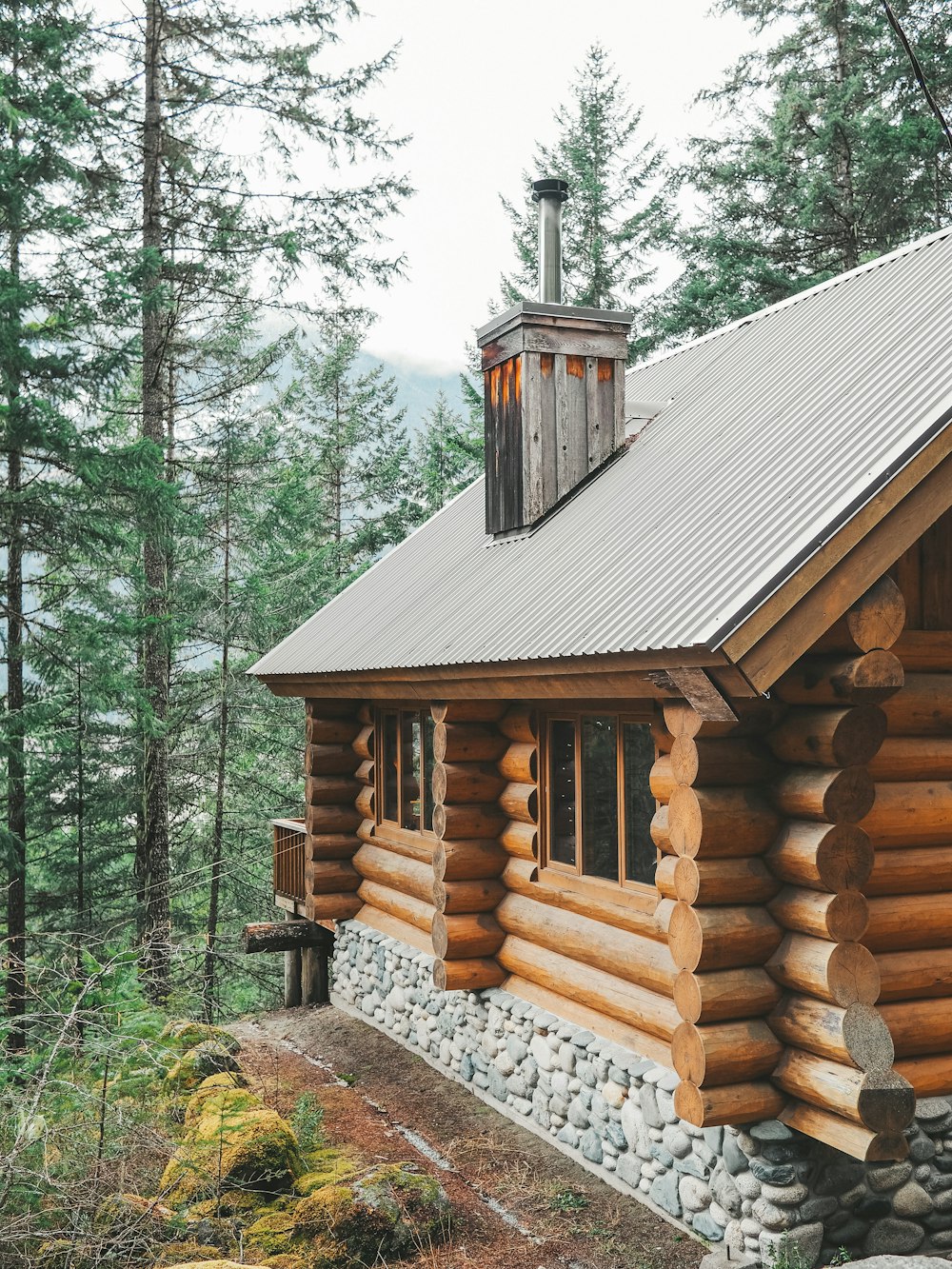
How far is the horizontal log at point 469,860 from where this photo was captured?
905 cm

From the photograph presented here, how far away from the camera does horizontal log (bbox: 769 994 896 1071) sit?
5.45 meters

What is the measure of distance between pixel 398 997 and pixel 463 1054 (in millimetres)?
1687

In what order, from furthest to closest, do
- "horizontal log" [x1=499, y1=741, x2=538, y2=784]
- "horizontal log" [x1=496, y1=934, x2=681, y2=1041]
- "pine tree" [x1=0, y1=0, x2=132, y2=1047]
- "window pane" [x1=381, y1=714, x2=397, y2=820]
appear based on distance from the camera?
"pine tree" [x1=0, y1=0, x2=132, y2=1047] < "window pane" [x1=381, y1=714, x2=397, y2=820] < "horizontal log" [x1=499, y1=741, x2=538, y2=784] < "horizontal log" [x1=496, y1=934, x2=681, y2=1041]

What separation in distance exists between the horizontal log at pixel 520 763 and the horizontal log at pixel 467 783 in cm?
11

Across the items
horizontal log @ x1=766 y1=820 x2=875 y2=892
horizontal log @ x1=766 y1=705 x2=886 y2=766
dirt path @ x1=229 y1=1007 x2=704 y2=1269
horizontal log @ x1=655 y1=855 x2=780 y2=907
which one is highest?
horizontal log @ x1=766 y1=705 x2=886 y2=766

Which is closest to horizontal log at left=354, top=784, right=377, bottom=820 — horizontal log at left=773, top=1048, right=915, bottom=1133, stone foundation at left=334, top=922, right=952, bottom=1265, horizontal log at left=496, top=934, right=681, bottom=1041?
stone foundation at left=334, top=922, right=952, bottom=1265

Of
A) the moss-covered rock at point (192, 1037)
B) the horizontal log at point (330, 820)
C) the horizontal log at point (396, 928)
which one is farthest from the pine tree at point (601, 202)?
the moss-covered rock at point (192, 1037)

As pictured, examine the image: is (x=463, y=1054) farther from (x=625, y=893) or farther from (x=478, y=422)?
(x=478, y=422)

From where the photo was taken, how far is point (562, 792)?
329 inches

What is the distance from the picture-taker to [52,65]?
13398 mm

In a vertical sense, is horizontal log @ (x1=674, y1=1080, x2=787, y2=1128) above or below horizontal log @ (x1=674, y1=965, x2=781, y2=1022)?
below

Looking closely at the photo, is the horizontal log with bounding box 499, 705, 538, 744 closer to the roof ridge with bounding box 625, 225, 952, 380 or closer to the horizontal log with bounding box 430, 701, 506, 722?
the horizontal log with bounding box 430, 701, 506, 722

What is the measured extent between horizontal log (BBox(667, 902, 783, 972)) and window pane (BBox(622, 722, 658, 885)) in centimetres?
118

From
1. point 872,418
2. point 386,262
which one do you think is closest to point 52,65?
point 386,262
